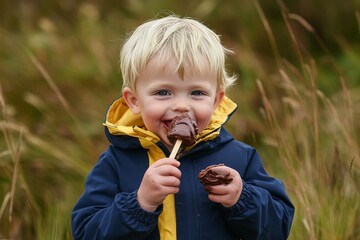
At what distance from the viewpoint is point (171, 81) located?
8.82ft

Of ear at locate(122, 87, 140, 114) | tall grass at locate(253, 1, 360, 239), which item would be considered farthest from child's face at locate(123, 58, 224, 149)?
tall grass at locate(253, 1, 360, 239)

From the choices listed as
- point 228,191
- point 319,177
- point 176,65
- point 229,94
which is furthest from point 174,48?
point 229,94

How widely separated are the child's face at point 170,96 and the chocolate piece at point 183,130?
4cm

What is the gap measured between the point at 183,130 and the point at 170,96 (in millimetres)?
176

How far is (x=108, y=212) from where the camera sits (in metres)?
2.65

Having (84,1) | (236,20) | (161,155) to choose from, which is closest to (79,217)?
(161,155)

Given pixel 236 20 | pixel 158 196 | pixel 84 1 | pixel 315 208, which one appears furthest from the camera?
pixel 84 1

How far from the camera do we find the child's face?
269 centimetres

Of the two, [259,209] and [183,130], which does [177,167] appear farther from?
[259,209]

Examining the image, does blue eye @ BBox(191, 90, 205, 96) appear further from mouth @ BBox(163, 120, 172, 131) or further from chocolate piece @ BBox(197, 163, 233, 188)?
chocolate piece @ BBox(197, 163, 233, 188)

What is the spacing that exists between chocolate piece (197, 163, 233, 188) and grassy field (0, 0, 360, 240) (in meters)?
0.68

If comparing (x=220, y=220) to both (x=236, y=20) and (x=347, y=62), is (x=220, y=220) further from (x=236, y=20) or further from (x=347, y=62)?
(x=236, y=20)

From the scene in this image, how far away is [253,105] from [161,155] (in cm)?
360

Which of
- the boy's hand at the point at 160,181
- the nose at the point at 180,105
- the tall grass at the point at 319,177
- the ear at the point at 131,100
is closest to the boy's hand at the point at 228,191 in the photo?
the boy's hand at the point at 160,181
